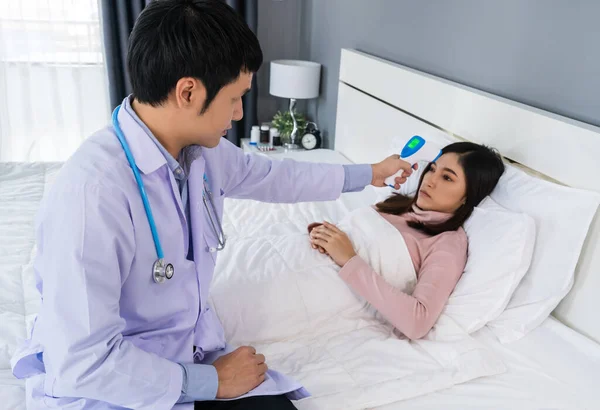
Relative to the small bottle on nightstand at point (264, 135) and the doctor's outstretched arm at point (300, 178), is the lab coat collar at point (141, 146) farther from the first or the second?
the small bottle on nightstand at point (264, 135)

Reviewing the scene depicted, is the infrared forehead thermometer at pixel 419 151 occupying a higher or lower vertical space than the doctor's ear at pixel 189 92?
lower

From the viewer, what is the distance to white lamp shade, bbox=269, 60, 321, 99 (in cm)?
314

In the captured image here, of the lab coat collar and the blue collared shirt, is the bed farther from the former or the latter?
the lab coat collar

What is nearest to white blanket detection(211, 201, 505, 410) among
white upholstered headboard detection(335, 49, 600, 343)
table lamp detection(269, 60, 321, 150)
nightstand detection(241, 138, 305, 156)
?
white upholstered headboard detection(335, 49, 600, 343)

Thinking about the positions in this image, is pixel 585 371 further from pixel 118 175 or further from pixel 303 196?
pixel 118 175

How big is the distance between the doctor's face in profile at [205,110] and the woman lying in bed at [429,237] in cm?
60

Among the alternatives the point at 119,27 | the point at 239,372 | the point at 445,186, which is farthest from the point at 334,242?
the point at 119,27

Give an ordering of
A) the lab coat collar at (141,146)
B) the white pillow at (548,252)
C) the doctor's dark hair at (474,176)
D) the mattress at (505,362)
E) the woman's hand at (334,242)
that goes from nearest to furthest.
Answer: the lab coat collar at (141,146) → the mattress at (505,362) → the white pillow at (548,252) → the woman's hand at (334,242) → the doctor's dark hair at (474,176)

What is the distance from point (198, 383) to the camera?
972mm

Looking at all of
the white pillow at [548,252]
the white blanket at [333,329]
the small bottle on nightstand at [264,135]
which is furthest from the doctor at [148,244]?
the small bottle on nightstand at [264,135]

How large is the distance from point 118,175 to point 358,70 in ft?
6.51

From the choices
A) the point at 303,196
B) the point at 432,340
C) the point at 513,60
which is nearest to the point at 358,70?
the point at 513,60

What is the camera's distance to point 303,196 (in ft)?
4.79

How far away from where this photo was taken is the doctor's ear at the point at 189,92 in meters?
0.89
